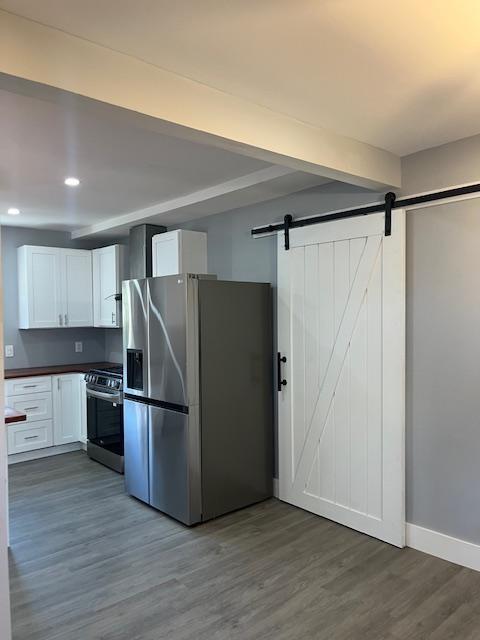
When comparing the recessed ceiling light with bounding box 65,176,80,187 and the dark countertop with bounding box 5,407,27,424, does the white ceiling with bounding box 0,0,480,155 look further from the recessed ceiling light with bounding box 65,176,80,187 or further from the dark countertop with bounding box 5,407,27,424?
the dark countertop with bounding box 5,407,27,424

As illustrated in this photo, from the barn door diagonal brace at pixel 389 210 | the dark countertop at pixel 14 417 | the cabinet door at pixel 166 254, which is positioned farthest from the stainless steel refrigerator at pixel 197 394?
the barn door diagonal brace at pixel 389 210

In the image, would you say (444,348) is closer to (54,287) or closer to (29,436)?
(29,436)

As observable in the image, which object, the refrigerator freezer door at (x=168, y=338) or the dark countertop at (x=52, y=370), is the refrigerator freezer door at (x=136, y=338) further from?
the dark countertop at (x=52, y=370)

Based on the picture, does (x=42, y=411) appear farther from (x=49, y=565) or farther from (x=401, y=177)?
(x=401, y=177)

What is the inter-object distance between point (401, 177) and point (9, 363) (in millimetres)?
4490

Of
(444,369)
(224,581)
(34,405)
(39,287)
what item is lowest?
(224,581)

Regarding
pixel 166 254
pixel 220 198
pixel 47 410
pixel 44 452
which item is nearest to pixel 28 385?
pixel 47 410

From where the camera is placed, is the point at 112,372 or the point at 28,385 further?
the point at 28,385

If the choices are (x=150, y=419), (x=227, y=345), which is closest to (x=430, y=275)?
(x=227, y=345)

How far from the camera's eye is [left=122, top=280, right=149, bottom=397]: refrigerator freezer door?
11.8 ft

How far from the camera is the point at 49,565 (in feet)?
9.22

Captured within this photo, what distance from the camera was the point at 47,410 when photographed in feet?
16.3

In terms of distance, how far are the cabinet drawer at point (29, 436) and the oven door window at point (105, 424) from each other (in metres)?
0.44

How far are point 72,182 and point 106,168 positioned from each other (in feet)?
1.55
